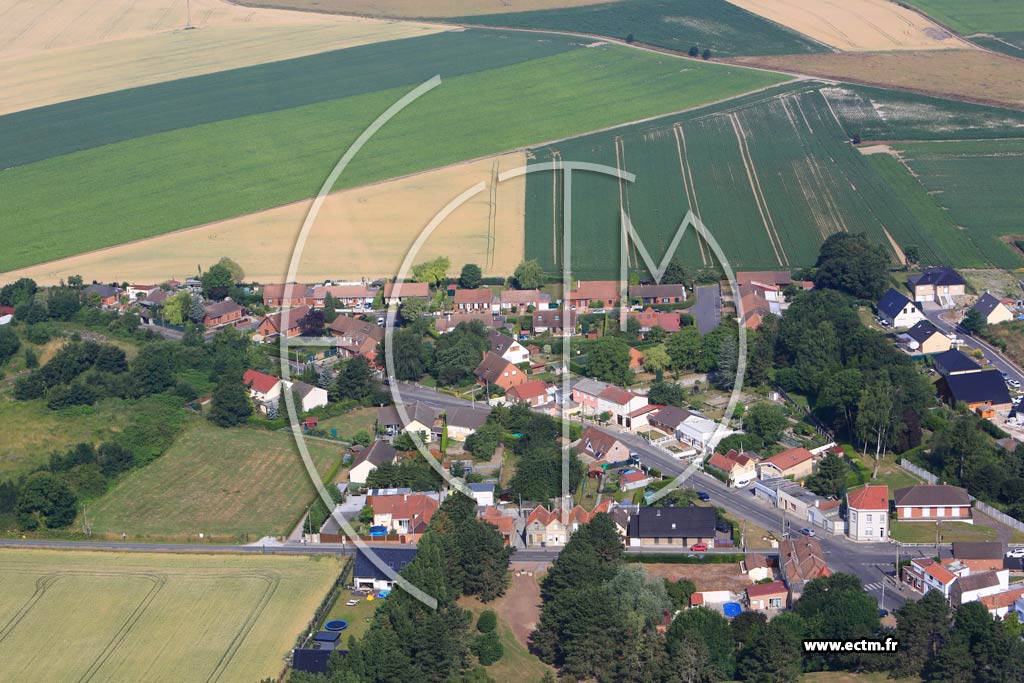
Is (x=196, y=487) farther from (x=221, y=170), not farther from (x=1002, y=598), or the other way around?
(x=221, y=170)

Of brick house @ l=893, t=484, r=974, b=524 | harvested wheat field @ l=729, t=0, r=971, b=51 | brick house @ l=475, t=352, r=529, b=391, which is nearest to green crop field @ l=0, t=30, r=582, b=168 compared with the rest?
harvested wheat field @ l=729, t=0, r=971, b=51

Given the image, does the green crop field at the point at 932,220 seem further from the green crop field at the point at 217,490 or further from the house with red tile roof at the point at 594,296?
the green crop field at the point at 217,490

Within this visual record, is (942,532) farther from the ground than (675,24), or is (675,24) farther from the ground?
(675,24)

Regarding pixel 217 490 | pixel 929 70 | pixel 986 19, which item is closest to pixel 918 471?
pixel 217 490

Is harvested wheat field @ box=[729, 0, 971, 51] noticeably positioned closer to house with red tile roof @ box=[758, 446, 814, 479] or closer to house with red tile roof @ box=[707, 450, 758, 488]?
house with red tile roof @ box=[758, 446, 814, 479]

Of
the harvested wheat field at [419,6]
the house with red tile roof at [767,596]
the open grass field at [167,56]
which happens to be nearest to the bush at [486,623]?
the house with red tile roof at [767,596]

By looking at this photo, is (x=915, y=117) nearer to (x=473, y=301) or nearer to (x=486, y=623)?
(x=473, y=301)
